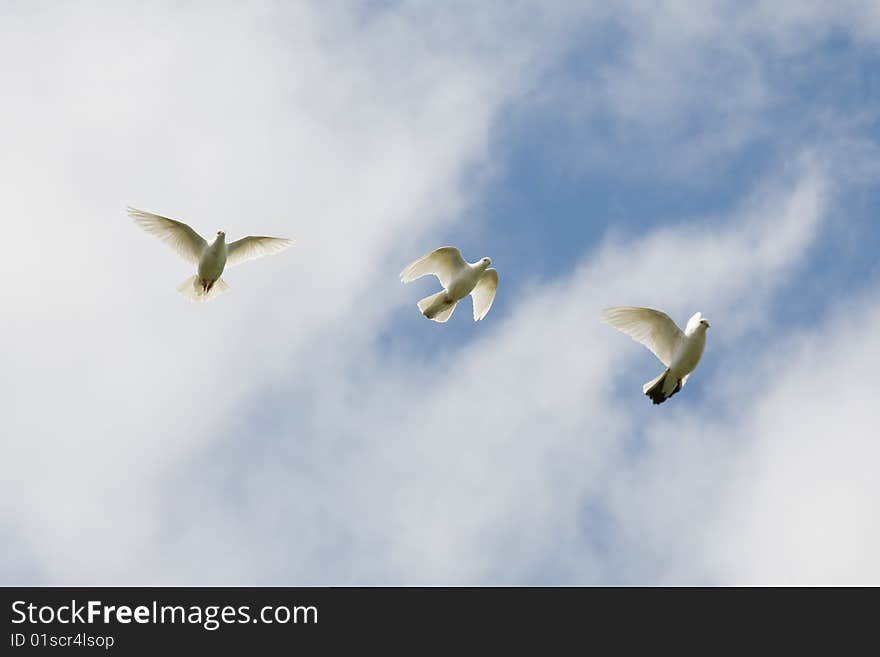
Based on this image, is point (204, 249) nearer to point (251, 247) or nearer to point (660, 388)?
point (251, 247)

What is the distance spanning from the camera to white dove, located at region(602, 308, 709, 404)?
34.7m

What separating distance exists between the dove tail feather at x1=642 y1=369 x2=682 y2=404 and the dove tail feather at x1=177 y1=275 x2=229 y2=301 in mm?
13694

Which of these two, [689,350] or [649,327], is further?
[649,327]

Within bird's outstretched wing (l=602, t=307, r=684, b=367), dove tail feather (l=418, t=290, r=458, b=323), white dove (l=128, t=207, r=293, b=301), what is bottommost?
bird's outstretched wing (l=602, t=307, r=684, b=367)

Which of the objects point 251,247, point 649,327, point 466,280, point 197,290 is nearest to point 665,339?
point 649,327

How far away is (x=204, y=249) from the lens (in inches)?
1494

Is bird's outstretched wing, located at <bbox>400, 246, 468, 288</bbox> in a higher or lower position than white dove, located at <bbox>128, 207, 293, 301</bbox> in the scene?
→ lower

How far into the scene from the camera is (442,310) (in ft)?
127

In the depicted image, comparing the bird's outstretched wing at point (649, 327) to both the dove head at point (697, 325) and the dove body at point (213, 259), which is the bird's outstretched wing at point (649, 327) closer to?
the dove head at point (697, 325)

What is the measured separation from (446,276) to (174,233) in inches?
336

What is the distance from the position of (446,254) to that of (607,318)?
5709 mm

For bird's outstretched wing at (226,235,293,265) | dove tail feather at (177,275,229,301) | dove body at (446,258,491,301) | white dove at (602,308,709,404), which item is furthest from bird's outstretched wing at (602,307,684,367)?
dove tail feather at (177,275,229,301)

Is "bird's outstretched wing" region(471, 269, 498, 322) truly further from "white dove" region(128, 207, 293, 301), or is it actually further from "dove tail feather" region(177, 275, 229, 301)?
"dove tail feather" region(177, 275, 229, 301)
